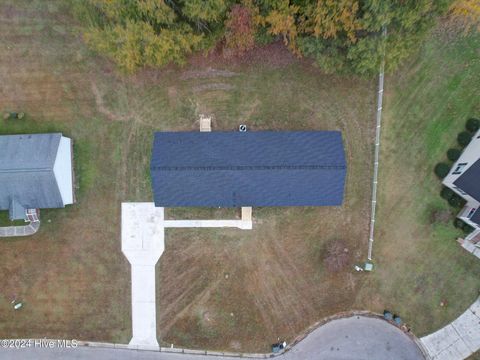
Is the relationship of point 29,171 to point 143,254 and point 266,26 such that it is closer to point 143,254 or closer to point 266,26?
point 143,254

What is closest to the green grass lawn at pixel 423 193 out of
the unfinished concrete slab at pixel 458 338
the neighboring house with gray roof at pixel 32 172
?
the unfinished concrete slab at pixel 458 338

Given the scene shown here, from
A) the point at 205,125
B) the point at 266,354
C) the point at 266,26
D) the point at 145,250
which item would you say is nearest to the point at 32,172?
the point at 145,250

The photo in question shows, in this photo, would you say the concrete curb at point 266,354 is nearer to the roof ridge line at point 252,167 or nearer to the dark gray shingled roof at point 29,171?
the roof ridge line at point 252,167

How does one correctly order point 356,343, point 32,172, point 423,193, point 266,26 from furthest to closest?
point 356,343 < point 423,193 < point 32,172 < point 266,26

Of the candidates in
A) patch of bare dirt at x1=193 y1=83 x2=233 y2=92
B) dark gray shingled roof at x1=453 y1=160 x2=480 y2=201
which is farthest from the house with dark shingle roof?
patch of bare dirt at x1=193 y1=83 x2=233 y2=92

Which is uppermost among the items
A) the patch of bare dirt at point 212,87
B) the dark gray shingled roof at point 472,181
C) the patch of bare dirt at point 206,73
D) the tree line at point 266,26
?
the tree line at point 266,26

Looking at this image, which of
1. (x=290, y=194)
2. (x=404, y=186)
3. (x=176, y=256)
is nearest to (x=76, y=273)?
(x=176, y=256)

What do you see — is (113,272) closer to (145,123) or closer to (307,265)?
(145,123)
